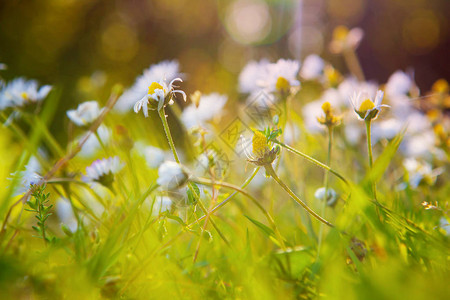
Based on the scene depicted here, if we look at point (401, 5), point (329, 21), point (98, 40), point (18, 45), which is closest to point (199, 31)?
point (98, 40)

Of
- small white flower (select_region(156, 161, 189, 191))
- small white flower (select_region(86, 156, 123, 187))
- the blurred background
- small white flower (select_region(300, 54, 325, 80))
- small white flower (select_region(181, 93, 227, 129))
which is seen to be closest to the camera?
small white flower (select_region(156, 161, 189, 191))

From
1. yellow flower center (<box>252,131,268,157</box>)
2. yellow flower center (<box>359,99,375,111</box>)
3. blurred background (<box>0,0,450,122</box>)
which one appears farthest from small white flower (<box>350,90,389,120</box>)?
blurred background (<box>0,0,450,122</box>)

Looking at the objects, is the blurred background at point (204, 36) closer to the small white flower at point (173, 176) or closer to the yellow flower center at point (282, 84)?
the yellow flower center at point (282, 84)

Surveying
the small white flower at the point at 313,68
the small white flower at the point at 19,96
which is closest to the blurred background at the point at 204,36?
the small white flower at the point at 313,68

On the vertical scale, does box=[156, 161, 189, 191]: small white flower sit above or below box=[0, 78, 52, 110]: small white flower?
below

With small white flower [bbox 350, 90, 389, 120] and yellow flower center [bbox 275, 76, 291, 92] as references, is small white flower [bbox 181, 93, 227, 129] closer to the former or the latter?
yellow flower center [bbox 275, 76, 291, 92]

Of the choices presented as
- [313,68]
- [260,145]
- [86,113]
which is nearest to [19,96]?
[86,113]

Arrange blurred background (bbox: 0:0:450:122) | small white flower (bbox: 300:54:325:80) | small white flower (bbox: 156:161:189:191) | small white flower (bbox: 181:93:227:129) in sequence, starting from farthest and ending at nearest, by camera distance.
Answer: blurred background (bbox: 0:0:450:122)
small white flower (bbox: 300:54:325:80)
small white flower (bbox: 181:93:227:129)
small white flower (bbox: 156:161:189:191)
